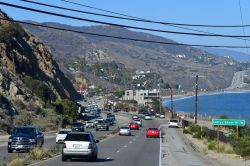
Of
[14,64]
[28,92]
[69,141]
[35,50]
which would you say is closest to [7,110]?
[28,92]

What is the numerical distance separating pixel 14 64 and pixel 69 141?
70.0 metres

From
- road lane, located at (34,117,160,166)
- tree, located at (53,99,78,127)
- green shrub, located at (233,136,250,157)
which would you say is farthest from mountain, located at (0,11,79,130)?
green shrub, located at (233,136,250,157)

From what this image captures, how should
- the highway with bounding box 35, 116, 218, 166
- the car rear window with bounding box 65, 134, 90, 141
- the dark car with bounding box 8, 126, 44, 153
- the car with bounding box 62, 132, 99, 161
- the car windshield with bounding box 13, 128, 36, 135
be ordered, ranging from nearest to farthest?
the highway with bounding box 35, 116, 218, 166 → the car with bounding box 62, 132, 99, 161 → the car rear window with bounding box 65, 134, 90, 141 → the dark car with bounding box 8, 126, 44, 153 → the car windshield with bounding box 13, 128, 36, 135

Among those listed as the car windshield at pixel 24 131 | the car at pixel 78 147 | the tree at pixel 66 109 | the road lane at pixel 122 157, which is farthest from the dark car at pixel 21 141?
the tree at pixel 66 109

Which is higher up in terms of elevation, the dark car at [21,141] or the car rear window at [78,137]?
the car rear window at [78,137]

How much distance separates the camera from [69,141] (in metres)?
33.3

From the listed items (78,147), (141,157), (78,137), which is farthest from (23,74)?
(78,147)

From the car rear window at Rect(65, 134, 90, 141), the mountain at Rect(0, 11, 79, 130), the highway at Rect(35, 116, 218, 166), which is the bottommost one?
the highway at Rect(35, 116, 218, 166)

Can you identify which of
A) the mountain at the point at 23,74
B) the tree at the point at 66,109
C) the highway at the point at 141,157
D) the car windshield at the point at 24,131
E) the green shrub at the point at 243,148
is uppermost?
the mountain at the point at 23,74

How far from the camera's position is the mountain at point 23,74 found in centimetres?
8800

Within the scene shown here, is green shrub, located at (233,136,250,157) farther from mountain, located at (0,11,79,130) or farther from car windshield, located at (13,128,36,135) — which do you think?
mountain, located at (0,11,79,130)

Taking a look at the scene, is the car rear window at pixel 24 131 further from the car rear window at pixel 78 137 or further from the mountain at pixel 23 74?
the mountain at pixel 23 74

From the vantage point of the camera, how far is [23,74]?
10525 centimetres

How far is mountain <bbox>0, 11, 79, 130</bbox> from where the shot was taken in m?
88.0
